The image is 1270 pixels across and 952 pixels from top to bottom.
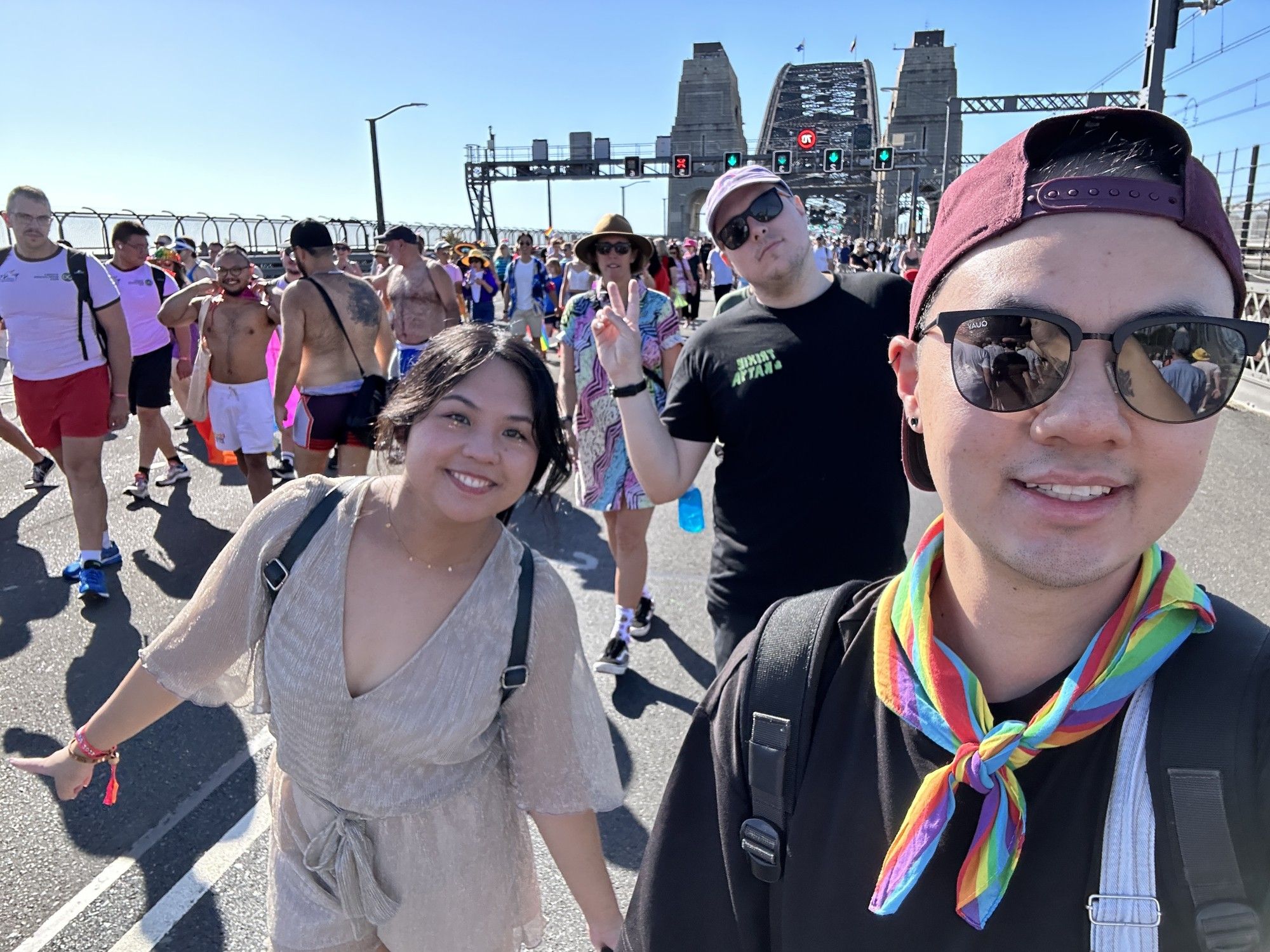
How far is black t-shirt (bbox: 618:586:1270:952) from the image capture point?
2.75ft

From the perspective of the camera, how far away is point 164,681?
1765mm

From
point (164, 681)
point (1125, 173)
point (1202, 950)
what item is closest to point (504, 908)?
point (164, 681)

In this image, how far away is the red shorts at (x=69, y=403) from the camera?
189 inches

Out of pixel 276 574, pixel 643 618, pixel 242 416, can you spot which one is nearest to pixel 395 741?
pixel 276 574

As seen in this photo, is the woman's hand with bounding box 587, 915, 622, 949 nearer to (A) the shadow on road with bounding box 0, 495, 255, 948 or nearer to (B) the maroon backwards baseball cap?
(A) the shadow on road with bounding box 0, 495, 255, 948

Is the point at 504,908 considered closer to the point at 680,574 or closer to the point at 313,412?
the point at 680,574

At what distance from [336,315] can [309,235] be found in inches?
20.6

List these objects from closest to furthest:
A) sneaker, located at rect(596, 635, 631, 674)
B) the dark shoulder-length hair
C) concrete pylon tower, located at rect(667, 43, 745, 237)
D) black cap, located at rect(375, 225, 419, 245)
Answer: the dark shoulder-length hair < sneaker, located at rect(596, 635, 631, 674) < black cap, located at rect(375, 225, 419, 245) < concrete pylon tower, located at rect(667, 43, 745, 237)

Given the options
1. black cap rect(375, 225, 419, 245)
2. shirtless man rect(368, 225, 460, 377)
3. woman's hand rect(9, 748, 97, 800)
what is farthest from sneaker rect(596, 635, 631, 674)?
black cap rect(375, 225, 419, 245)

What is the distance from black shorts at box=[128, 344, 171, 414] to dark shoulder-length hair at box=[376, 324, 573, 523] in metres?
5.75

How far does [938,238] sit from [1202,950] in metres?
0.78

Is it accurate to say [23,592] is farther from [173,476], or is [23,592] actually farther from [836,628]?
[836,628]

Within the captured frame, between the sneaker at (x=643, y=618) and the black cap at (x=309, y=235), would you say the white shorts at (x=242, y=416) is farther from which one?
the sneaker at (x=643, y=618)

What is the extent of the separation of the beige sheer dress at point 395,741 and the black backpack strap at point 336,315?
3.73m
